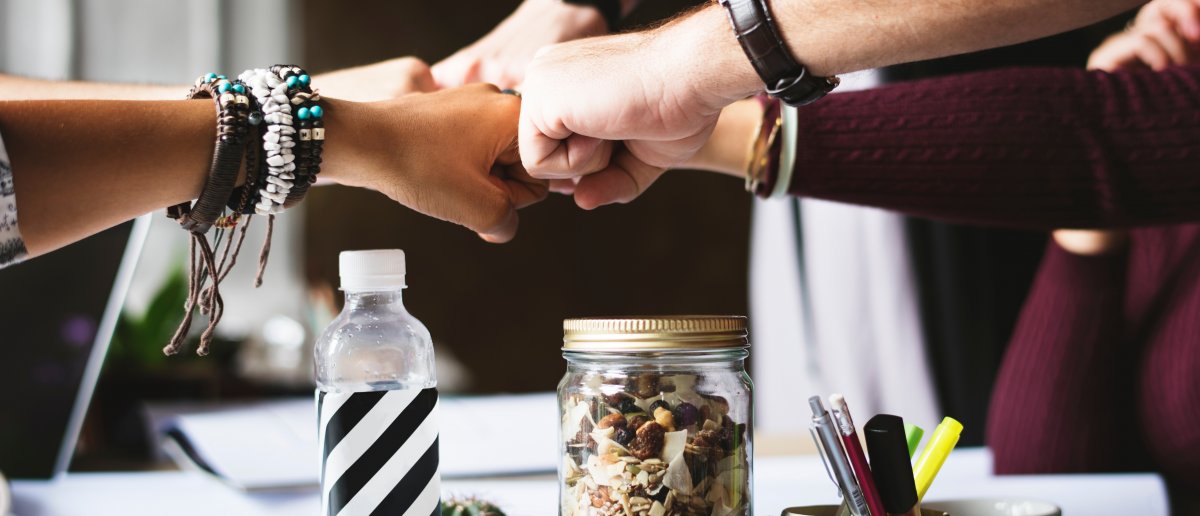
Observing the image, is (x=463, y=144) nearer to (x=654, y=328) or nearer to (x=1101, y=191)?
(x=654, y=328)

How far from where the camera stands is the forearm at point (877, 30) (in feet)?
1.61

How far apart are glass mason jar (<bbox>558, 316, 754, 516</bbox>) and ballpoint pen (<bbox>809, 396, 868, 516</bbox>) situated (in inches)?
1.8

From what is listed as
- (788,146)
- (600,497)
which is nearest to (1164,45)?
(788,146)

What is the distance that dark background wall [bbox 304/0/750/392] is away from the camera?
86.8 inches

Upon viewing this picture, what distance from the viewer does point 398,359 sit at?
1.62 ft

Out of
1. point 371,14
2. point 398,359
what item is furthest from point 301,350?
point 398,359

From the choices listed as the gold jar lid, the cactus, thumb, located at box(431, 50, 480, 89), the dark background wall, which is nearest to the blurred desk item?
the cactus

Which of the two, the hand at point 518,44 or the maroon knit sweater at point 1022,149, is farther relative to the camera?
the hand at point 518,44

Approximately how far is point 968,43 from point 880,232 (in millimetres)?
1338

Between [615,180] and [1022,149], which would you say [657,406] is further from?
[1022,149]

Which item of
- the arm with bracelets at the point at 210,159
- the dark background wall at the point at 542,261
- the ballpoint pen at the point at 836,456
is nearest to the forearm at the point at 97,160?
the arm with bracelets at the point at 210,159

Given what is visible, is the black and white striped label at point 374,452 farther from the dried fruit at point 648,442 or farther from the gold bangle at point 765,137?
the gold bangle at point 765,137

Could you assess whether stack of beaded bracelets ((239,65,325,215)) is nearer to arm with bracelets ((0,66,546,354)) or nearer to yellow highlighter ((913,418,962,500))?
arm with bracelets ((0,66,546,354))

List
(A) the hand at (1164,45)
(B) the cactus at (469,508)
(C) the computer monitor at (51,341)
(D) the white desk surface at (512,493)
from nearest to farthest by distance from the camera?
(B) the cactus at (469,508)
(D) the white desk surface at (512,493)
(C) the computer monitor at (51,341)
(A) the hand at (1164,45)
